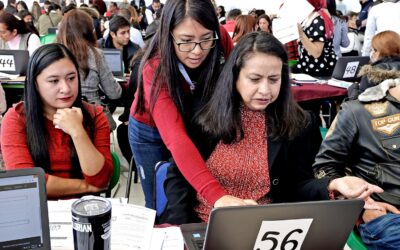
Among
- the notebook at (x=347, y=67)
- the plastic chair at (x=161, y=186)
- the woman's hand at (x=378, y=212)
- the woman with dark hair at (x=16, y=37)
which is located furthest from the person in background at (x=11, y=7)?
the woman's hand at (x=378, y=212)

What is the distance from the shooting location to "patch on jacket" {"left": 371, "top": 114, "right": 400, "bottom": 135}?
1714 mm

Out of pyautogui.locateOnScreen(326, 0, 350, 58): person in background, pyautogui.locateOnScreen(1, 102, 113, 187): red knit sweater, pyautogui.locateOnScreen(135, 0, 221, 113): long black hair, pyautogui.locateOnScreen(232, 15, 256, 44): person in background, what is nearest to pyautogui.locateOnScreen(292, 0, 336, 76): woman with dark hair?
pyautogui.locateOnScreen(232, 15, 256, 44): person in background

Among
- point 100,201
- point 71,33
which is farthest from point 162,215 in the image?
point 71,33

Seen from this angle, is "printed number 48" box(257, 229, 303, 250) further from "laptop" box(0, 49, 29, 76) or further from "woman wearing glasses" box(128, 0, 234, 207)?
"laptop" box(0, 49, 29, 76)

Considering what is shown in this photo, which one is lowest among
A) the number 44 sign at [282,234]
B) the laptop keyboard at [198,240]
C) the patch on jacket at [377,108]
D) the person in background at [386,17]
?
the laptop keyboard at [198,240]

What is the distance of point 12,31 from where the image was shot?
397 cm

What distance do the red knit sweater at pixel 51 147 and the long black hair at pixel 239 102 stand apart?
1.33 feet

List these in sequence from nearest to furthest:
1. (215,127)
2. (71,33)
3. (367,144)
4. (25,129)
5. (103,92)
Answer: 1. (215,127)
2. (25,129)
3. (367,144)
4. (71,33)
5. (103,92)

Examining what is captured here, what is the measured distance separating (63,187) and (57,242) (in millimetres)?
415

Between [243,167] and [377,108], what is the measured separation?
2.20 feet

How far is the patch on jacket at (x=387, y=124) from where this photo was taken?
171 cm

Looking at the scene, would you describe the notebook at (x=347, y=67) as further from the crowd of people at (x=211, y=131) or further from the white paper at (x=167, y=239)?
the white paper at (x=167, y=239)

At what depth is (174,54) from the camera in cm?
155

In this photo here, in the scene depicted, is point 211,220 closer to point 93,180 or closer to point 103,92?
point 93,180
